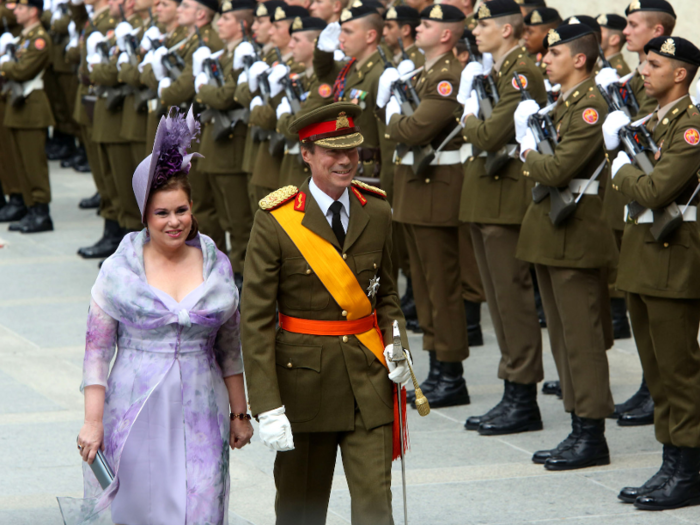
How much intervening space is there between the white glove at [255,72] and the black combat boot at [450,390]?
3.02 meters

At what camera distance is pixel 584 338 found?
5605mm

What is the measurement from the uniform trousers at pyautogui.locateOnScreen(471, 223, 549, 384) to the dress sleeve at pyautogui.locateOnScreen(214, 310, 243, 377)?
2533 millimetres

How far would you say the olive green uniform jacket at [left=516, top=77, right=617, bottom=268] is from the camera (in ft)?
17.9

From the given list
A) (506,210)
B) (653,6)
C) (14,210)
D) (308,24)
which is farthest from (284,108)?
(14,210)

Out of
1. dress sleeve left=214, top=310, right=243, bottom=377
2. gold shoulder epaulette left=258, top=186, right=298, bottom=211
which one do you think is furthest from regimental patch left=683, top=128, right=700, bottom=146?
dress sleeve left=214, top=310, right=243, bottom=377

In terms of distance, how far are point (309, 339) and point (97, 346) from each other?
71cm

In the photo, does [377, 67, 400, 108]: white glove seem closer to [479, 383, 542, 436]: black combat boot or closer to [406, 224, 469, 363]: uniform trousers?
[406, 224, 469, 363]: uniform trousers

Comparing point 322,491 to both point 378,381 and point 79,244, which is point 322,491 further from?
point 79,244

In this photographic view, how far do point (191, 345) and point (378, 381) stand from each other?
A: 0.66 metres

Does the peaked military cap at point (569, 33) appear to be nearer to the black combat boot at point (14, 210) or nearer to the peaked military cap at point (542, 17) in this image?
the peaked military cap at point (542, 17)

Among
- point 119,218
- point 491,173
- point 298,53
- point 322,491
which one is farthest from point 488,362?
point 119,218

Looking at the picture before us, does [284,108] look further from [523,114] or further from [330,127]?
[330,127]

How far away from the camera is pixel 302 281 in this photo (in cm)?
387

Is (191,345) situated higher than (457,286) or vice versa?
(191,345)
